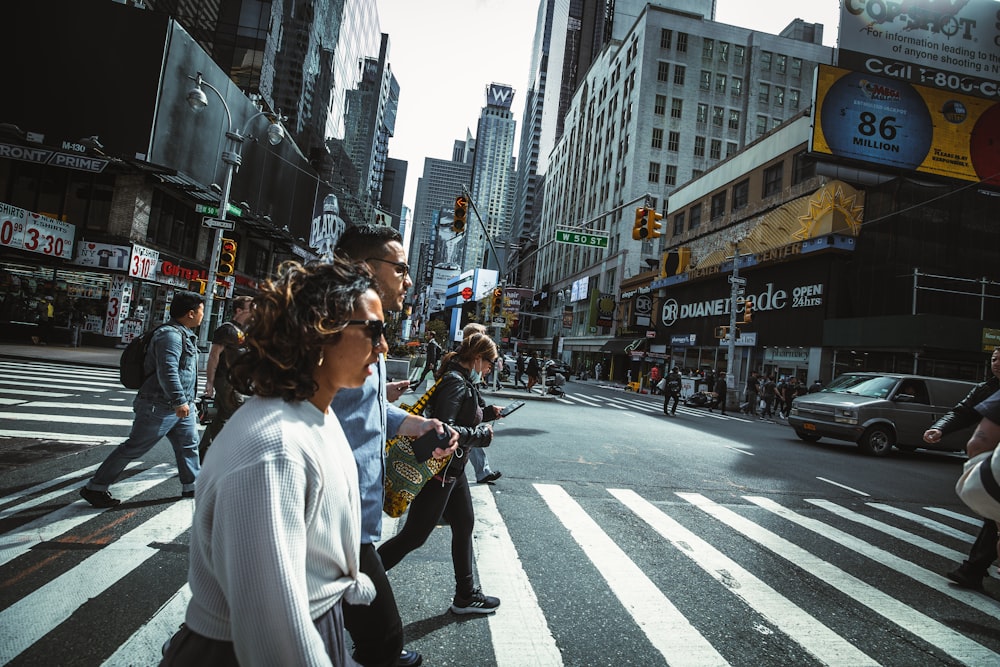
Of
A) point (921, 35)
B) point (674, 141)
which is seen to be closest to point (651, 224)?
point (921, 35)

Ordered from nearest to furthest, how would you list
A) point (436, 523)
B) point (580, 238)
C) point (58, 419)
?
point (436, 523) → point (58, 419) → point (580, 238)

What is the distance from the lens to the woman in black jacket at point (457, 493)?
3.12 meters

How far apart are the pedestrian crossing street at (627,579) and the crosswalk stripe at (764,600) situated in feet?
0.04

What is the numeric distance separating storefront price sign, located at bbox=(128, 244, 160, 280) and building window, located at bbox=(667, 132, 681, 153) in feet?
155

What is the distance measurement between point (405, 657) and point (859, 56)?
114 feet

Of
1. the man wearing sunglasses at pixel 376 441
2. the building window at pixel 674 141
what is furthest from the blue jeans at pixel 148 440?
the building window at pixel 674 141

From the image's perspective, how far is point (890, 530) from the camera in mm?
6074

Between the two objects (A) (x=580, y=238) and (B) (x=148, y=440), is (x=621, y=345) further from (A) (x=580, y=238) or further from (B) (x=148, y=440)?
(B) (x=148, y=440)

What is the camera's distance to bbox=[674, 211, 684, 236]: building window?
44031 mm

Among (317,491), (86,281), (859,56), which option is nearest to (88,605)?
(317,491)

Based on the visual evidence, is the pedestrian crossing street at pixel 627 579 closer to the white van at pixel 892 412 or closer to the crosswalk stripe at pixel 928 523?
the crosswalk stripe at pixel 928 523

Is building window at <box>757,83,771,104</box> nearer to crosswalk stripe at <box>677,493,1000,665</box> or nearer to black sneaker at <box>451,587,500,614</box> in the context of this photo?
crosswalk stripe at <box>677,493,1000,665</box>

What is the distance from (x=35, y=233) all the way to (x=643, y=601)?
81.1 ft

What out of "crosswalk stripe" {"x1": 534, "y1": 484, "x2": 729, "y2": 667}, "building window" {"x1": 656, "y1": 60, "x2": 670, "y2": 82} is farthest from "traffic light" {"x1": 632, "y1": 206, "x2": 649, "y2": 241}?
"building window" {"x1": 656, "y1": 60, "x2": 670, "y2": 82}
